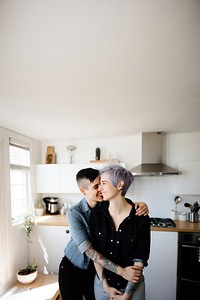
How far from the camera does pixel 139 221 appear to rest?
1.05 meters

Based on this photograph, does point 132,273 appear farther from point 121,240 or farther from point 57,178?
point 57,178

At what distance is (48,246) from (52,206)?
2.09 ft

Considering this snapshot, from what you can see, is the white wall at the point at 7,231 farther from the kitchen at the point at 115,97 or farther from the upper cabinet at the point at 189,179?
the upper cabinet at the point at 189,179

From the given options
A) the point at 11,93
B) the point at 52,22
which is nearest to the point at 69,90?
the point at 11,93

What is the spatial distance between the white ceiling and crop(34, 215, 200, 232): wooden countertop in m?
1.55

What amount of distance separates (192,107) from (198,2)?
1.15m

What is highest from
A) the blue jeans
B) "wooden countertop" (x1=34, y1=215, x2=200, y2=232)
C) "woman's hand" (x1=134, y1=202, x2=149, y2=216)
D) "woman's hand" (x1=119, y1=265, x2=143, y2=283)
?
"woman's hand" (x1=134, y1=202, x2=149, y2=216)

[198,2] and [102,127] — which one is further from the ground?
[198,2]

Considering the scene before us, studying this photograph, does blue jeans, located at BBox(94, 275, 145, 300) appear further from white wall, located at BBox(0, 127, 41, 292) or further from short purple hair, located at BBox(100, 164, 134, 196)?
white wall, located at BBox(0, 127, 41, 292)

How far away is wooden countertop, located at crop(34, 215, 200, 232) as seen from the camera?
2215 mm

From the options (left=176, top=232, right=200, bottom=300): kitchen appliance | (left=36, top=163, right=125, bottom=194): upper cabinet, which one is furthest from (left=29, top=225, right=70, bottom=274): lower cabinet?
(left=176, top=232, right=200, bottom=300): kitchen appliance

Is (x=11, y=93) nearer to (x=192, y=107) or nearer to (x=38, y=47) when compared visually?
(x=38, y=47)

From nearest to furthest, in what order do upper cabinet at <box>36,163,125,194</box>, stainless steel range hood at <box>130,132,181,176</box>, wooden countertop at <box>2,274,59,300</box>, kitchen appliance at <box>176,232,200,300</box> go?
wooden countertop at <box>2,274,59,300</box> < kitchen appliance at <box>176,232,200,300</box> < stainless steel range hood at <box>130,132,181,176</box> < upper cabinet at <box>36,163,125,194</box>

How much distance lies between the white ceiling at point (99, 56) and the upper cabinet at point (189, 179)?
1.20 metres
